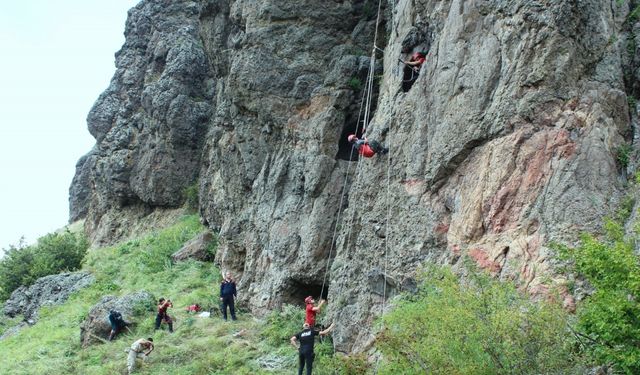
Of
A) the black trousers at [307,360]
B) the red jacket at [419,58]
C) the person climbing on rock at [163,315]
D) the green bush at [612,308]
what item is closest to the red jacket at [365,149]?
the red jacket at [419,58]

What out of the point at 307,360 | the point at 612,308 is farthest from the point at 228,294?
the point at 612,308

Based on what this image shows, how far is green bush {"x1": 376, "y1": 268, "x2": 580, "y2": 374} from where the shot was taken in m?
9.93

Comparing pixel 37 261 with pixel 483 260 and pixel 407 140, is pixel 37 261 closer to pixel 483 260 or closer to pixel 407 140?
pixel 407 140

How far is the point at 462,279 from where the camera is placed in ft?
44.4

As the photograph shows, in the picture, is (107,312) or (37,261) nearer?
(107,312)

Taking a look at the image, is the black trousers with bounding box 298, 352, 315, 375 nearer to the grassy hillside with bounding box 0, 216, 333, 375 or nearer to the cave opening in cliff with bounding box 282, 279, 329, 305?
the grassy hillside with bounding box 0, 216, 333, 375

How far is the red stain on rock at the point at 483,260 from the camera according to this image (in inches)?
527

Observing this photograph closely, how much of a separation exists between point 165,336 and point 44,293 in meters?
12.2

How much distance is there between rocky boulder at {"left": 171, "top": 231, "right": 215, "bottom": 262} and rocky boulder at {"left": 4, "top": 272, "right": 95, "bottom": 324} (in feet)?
15.9

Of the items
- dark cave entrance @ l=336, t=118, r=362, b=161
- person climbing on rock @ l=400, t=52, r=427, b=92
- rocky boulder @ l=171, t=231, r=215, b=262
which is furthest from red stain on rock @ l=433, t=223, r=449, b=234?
rocky boulder @ l=171, t=231, r=215, b=262

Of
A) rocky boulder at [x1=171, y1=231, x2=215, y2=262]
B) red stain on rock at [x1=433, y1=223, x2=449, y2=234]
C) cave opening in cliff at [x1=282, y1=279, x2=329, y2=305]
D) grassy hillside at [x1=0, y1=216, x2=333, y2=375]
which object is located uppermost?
red stain on rock at [x1=433, y1=223, x2=449, y2=234]

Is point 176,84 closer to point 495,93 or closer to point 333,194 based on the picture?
point 333,194

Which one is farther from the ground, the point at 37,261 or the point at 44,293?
the point at 37,261

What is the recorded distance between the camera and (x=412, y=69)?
62.0ft
